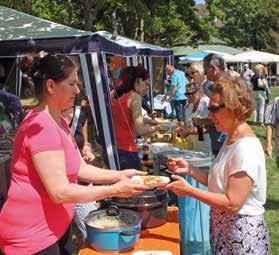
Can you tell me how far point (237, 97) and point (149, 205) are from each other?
800mm

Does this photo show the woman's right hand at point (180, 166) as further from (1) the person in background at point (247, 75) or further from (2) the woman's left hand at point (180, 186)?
(1) the person in background at point (247, 75)

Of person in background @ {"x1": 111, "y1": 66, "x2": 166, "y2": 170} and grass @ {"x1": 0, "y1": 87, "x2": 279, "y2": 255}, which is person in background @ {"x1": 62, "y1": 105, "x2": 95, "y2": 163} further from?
grass @ {"x1": 0, "y1": 87, "x2": 279, "y2": 255}

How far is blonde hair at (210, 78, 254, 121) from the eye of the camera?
8.05ft

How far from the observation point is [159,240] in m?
2.71

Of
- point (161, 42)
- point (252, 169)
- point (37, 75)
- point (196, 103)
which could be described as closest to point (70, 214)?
point (37, 75)

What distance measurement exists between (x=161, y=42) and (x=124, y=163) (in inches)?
1077

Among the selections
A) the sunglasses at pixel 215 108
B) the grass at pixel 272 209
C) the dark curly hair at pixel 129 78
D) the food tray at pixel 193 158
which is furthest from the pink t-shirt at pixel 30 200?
the dark curly hair at pixel 129 78

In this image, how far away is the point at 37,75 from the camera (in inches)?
86.7

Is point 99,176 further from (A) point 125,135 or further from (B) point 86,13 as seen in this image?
(B) point 86,13

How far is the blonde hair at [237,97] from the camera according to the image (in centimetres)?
246

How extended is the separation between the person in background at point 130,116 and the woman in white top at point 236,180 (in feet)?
6.93

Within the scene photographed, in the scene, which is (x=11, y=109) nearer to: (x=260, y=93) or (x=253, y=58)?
(x=260, y=93)

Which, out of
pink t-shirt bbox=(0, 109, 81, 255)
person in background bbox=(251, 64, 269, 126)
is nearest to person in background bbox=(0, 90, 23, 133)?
pink t-shirt bbox=(0, 109, 81, 255)

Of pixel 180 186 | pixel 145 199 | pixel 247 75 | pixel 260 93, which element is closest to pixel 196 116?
pixel 145 199
